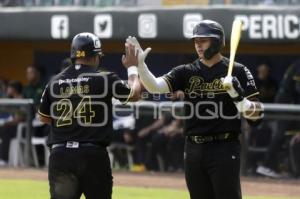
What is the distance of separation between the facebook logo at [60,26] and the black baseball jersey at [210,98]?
8641 millimetres

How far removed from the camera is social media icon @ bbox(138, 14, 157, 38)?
14445 mm

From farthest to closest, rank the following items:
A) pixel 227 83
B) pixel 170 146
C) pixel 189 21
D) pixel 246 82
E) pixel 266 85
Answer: pixel 189 21, pixel 266 85, pixel 170 146, pixel 246 82, pixel 227 83

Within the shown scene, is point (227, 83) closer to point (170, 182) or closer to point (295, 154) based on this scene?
point (170, 182)

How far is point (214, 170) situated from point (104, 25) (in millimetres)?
8764

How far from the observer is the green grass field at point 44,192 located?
1065 cm

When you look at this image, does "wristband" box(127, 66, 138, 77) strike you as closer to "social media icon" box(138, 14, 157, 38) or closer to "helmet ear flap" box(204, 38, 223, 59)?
"helmet ear flap" box(204, 38, 223, 59)

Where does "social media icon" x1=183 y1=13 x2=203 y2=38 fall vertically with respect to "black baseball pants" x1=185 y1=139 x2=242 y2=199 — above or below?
above

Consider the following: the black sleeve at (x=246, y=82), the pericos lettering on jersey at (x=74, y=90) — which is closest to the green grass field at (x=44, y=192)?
the pericos lettering on jersey at (x=74, y=90)

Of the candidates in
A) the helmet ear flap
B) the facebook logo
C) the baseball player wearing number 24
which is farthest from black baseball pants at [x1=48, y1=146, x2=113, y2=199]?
the facebook logo

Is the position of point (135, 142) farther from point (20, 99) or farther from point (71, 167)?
point (71, 167)

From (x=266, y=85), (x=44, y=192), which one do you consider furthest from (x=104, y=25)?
(x=44, y=192)

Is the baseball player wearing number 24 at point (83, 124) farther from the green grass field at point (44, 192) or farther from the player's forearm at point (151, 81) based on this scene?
the green grass field at point (44, 192)

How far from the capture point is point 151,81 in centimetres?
657

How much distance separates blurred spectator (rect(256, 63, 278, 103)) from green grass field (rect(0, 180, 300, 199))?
288 cm
